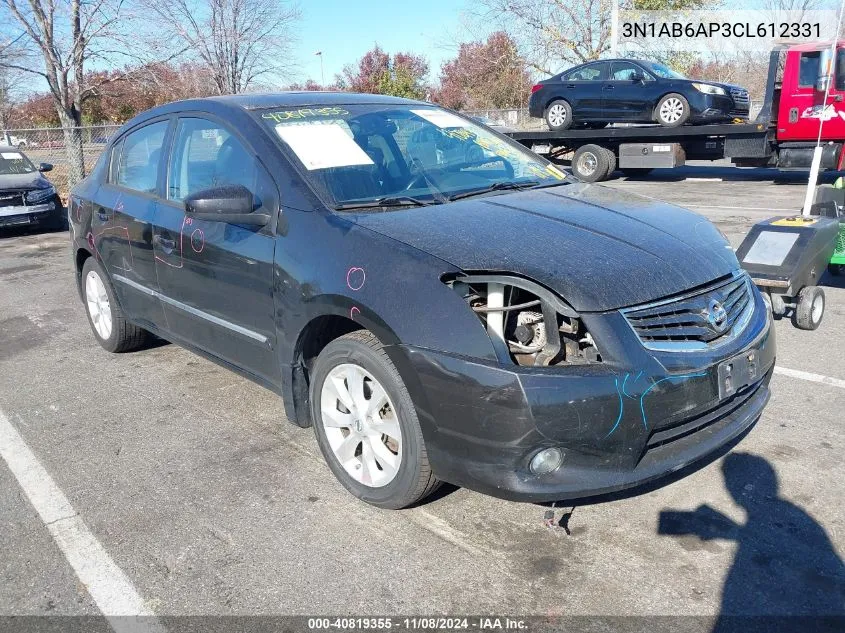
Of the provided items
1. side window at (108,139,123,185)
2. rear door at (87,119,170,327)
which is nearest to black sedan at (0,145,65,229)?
rear door at (87,119,170,327)

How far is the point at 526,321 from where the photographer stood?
2697mm

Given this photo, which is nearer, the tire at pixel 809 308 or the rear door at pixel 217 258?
the rear door at pixel 217 258

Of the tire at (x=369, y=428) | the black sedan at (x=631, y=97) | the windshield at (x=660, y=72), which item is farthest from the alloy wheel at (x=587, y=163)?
the tire at (x=369, y=428)

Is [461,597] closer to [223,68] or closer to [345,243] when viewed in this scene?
[345,243]

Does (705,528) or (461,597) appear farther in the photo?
(705,528)

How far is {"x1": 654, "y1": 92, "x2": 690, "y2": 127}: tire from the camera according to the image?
14.7 meters

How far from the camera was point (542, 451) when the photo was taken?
249 centimetres

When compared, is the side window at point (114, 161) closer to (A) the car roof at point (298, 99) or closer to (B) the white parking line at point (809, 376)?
(A) the car roof at point (298, 99)

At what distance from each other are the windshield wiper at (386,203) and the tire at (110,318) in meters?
2.53

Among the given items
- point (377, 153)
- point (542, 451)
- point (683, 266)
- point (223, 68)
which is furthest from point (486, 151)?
point (223, 68)

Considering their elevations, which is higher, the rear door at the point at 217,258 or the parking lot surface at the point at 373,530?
the rear door at the point at 217,258

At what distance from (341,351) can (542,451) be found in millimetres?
936

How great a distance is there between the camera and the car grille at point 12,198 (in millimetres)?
11562

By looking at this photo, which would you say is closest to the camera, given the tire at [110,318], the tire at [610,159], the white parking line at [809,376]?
the white parking line at [809,376]
